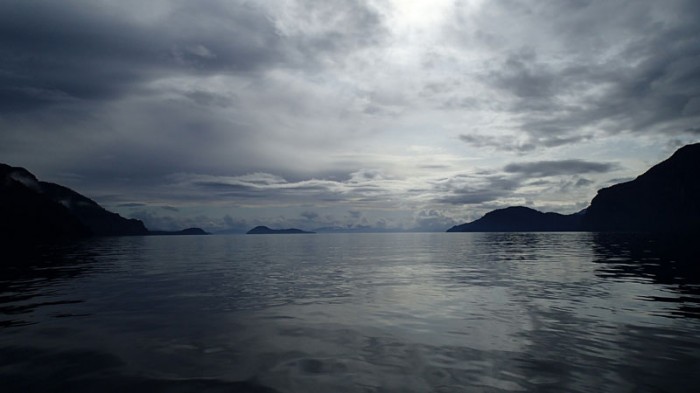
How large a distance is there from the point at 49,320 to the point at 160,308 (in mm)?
5190

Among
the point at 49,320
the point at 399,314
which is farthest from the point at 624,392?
the point at 49,320

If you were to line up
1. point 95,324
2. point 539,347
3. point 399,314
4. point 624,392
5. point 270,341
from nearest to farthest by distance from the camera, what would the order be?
point 624,392, point 539,347, point 270,341, point 95,324, point 399,314

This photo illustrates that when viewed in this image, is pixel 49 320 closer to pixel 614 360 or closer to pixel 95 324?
pixel 95 324

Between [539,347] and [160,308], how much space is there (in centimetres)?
2079

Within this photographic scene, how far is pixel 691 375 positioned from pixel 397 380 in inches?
370

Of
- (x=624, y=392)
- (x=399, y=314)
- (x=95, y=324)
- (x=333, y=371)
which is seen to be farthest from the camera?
(x=399, y=314)

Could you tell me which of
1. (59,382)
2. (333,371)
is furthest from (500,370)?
(59,382)

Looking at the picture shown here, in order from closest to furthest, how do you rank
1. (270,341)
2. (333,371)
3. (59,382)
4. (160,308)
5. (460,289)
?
(59,382)
(333,371)
(270,341)
(160,308)
(460,289)

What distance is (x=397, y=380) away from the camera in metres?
10.5

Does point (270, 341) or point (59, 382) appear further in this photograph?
point (270, 341)

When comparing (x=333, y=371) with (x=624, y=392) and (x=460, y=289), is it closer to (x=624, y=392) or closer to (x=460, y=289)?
(x=624, y=392)

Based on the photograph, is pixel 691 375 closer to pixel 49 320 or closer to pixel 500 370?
pixel 500 370

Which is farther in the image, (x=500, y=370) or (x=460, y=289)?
(x=460, y=289)

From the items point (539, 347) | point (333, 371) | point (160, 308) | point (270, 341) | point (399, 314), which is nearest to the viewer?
point (333, 371)
